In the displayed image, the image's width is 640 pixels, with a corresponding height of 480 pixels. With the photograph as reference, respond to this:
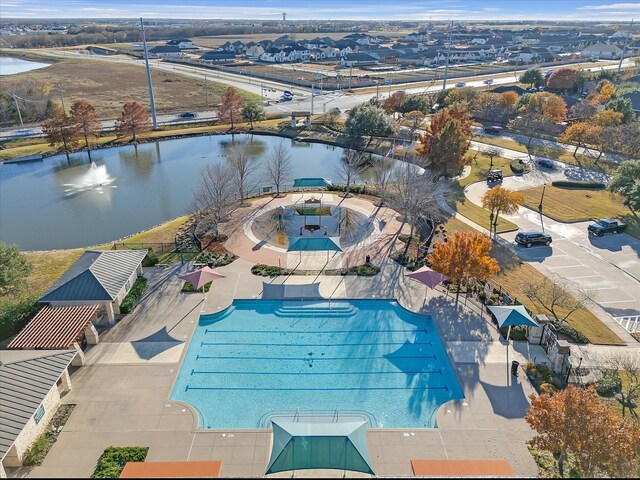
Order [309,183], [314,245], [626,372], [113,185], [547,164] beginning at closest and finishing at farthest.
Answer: [626,372]
[314,245]
[309,183]
[113,185]
[547,164]

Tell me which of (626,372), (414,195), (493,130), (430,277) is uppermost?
(414,195)

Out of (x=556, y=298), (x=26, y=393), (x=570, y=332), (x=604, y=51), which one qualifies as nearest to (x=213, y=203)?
(x=26, y=393)

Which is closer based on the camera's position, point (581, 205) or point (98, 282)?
point (98, 282)

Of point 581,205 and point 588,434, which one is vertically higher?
point 588,434

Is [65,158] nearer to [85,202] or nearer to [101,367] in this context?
Result: [85,202]

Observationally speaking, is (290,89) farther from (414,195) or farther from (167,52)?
(167,52)

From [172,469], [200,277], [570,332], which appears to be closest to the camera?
[172,469]

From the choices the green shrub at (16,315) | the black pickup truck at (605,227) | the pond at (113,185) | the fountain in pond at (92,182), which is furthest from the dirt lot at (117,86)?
the black pickup truck at (605,227)

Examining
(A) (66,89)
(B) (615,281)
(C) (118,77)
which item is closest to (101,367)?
(B) (615,281)
